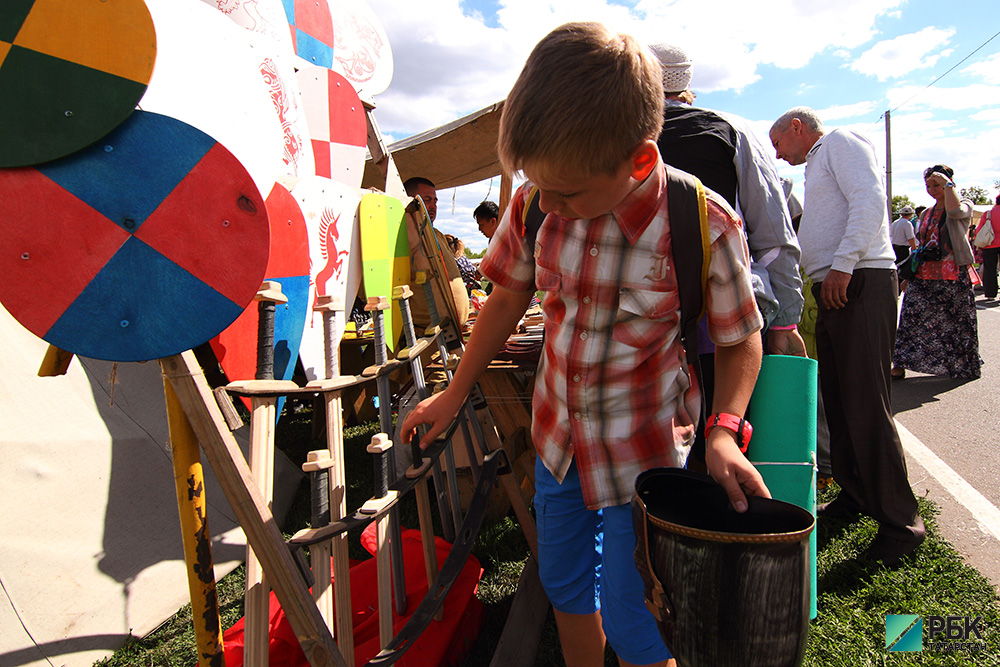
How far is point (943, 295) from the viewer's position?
478 centimetres

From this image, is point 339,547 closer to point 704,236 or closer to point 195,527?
point 195,527

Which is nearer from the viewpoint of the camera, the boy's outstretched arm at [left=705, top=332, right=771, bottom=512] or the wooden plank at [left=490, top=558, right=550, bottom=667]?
the boy's outstretched arm at [left=705, top=332, right=771, bottom=512]

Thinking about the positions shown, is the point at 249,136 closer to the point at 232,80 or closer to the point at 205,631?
the point at 232,80

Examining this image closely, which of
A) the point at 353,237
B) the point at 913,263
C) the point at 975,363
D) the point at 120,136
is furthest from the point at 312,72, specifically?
A: the point at 975,363

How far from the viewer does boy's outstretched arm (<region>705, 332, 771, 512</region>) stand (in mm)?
888

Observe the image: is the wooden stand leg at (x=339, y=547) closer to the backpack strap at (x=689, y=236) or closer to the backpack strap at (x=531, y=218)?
the backpack strap at (x=531, y=218)

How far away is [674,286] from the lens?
1054mm

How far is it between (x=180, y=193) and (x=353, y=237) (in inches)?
39.1

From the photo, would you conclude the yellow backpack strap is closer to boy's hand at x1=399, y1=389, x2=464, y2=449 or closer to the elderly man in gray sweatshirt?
boy's hand at x1=399, y1=389, x2=464, y2=449

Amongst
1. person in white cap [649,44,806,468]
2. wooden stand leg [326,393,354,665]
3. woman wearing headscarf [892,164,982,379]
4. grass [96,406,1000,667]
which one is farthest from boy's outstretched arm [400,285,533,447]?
woman wearing headscarf [892,164,982,379]

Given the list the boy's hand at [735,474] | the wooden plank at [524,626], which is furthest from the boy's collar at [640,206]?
the wooden plank at [524,626]

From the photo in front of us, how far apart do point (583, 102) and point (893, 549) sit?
2365 mm

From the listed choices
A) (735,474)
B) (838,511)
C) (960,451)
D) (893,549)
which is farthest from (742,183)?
(960,451)

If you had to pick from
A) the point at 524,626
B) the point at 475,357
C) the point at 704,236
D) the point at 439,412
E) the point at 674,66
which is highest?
the point at 674,66
